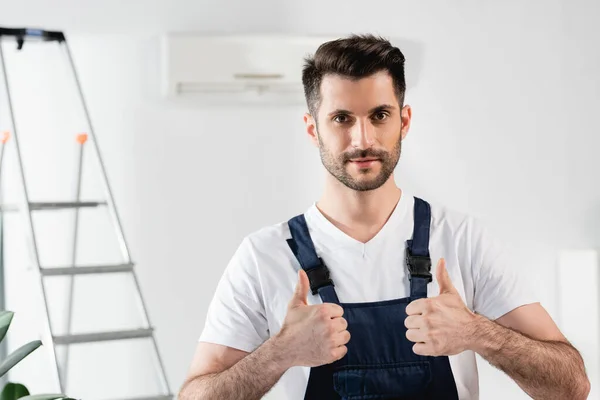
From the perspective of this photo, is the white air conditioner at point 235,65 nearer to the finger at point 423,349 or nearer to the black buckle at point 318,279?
the black buckle at point 318,279

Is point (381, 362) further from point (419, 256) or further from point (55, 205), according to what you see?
point (55, 205)

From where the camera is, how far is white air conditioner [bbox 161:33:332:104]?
3076 mm

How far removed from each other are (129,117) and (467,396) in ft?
5.75

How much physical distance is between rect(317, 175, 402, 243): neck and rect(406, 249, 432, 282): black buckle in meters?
0.12

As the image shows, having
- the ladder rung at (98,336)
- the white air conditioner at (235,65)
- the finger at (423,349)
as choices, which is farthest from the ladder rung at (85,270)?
the finger at (423,349)

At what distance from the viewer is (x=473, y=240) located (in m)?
1.85

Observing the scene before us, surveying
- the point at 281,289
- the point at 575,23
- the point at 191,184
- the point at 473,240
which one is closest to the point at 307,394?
the point at 281,289

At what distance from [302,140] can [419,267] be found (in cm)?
148

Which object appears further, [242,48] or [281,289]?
[242,48]

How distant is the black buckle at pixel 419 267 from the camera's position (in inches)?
70.8

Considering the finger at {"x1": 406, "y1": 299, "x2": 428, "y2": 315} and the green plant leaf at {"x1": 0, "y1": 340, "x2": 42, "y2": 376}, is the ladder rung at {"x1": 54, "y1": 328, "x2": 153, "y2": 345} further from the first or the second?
the finger at {"x1": 406, "y1": 299, "x2": 428, "y2": 315}

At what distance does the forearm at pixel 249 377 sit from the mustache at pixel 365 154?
406 millimetres

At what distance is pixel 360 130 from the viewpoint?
1812mm

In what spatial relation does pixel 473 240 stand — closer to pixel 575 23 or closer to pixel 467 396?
pixel 467 396
